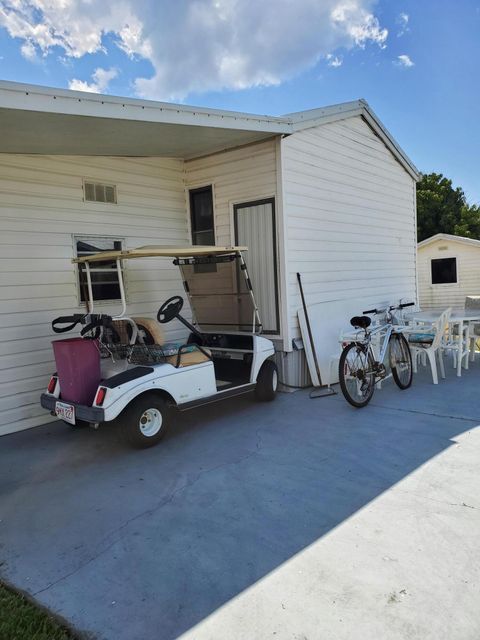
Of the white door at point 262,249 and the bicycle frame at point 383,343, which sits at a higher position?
the white door at point 262,249

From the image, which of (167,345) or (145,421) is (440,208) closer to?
(167,345)

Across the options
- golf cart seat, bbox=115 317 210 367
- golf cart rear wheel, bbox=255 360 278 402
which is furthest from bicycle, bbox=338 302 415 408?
golf cart seat, bbox=115 317 210 367

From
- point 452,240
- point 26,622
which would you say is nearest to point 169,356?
point 26,622

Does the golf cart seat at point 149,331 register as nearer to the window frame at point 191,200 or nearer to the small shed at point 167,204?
the small shed at point 167,204

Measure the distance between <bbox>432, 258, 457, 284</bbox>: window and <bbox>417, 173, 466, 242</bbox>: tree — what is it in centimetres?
849

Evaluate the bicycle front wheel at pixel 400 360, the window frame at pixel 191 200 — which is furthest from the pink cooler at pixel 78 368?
the bicycle front wheel at pixel 400 360

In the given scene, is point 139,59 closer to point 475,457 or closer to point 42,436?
point 42,436

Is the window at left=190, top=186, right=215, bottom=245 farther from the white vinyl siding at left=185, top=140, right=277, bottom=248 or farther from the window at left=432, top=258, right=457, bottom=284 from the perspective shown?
the window at left=432, top=258, right=457, bottom=284

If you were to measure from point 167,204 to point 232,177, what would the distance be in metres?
1.04

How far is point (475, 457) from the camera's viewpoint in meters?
3.62

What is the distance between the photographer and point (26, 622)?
79.7 inches

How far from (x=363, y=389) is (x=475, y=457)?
1692 mm

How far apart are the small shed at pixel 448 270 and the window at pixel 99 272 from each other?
14531mm

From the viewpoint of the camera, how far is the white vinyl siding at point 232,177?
590cm
